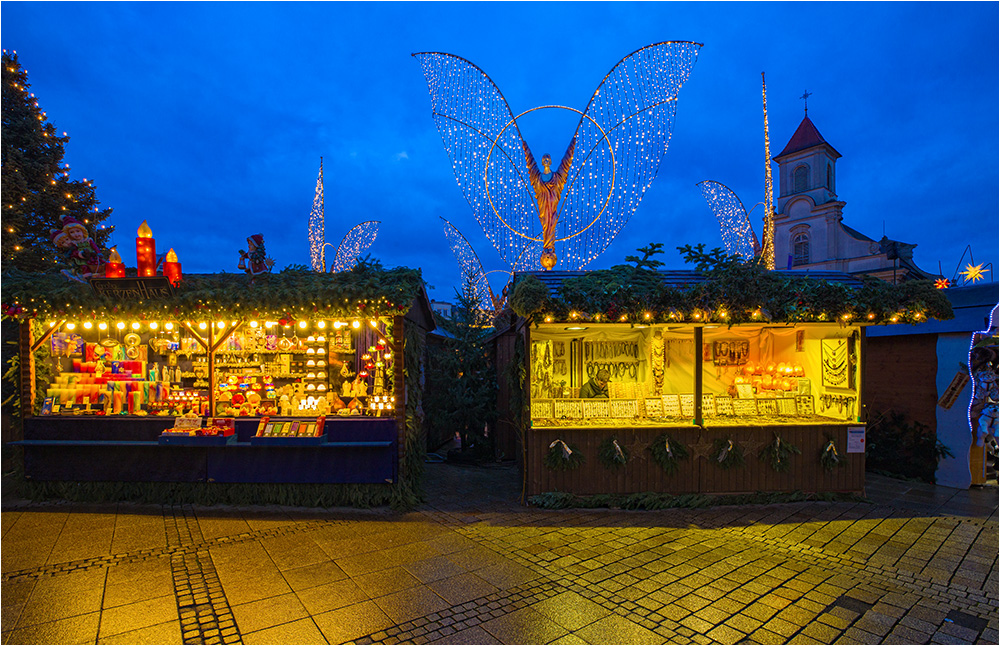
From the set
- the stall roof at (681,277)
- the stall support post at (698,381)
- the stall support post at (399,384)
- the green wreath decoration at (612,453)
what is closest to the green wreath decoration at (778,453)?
the stall support post at (698,381)

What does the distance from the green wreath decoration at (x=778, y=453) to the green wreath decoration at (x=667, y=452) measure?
1.22 m

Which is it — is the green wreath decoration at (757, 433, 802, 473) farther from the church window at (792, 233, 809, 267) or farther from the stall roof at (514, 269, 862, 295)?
the church window at (792, 233, 809, 267)

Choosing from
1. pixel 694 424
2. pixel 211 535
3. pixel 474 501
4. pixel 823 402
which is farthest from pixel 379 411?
pixel 823 402

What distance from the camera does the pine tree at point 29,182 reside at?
11.8 meters

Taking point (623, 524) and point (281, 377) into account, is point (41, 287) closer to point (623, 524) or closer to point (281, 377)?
point (281, 377)

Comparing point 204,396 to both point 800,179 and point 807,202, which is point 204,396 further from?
point 800,179

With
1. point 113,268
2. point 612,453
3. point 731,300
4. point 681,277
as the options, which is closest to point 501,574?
point 612,453

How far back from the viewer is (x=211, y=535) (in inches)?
235

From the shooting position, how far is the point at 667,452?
7.20 m

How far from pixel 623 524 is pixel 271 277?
6250 millimetres

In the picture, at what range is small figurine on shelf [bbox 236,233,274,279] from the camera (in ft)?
23.7

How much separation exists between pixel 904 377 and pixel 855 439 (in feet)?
8.00

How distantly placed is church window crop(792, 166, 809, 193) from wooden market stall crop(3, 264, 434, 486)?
1370 inches

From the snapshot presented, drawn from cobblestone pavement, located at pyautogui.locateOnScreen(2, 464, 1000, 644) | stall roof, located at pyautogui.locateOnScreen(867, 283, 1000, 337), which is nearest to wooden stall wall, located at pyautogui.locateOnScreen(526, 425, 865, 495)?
cobblestone pavement, located at pyautogui.locateOnScreen(2, 464, 1000, 644)
